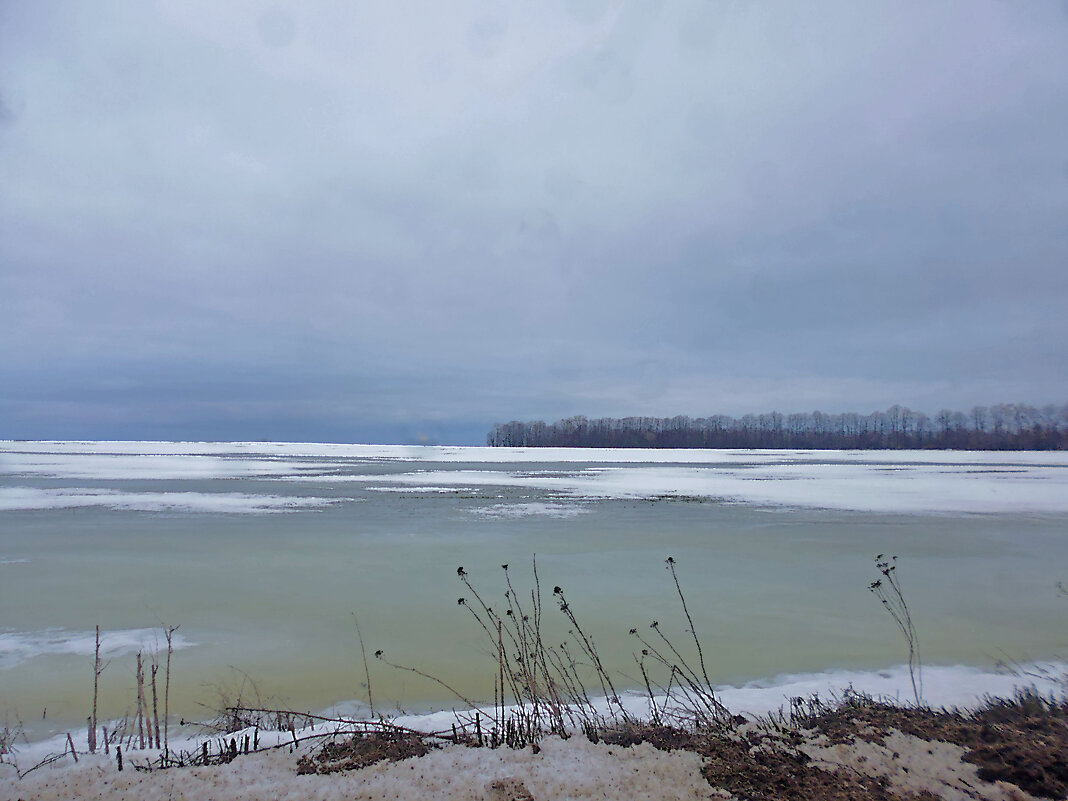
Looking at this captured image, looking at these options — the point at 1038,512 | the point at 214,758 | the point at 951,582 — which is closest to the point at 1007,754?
the point at 214,758

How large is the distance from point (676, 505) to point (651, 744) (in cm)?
1849

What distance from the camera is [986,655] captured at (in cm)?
687

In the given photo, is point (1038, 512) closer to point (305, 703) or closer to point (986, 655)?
point (986, 655)

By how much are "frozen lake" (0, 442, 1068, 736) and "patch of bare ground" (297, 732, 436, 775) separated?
6.67ft

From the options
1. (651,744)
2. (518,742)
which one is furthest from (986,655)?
(518,742)

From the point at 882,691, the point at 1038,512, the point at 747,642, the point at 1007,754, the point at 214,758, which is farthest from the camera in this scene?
the point at 1038,512

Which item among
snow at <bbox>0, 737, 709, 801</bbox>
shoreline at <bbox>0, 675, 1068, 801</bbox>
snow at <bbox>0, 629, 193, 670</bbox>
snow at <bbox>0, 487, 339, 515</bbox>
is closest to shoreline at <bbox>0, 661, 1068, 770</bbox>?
shoreline at <bbox>0, 675, 1068, 801</bbox>

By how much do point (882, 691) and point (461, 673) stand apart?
3.81 m

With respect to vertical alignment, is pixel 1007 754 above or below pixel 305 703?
above

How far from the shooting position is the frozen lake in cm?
652

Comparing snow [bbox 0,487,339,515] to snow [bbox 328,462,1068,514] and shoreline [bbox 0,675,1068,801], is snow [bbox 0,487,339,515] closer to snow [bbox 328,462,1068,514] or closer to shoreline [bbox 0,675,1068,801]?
snow [bbox 328,462,1068,514]

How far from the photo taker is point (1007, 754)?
10.7 ft

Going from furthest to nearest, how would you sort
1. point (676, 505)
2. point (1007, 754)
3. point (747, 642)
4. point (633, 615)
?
1. point (676, 505)
2. point (633, 615)
3. point (747, 642)
4. point (1007, 754)

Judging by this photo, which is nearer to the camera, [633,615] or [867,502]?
[633,615]
